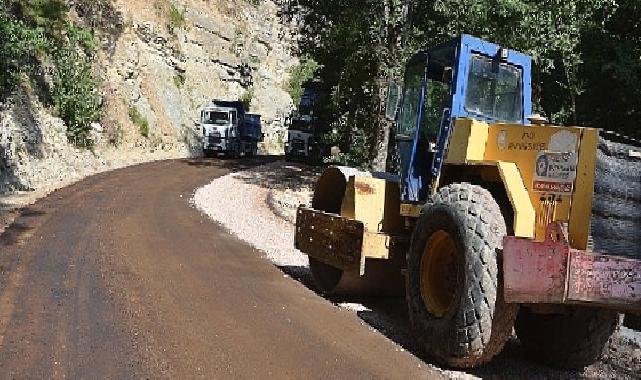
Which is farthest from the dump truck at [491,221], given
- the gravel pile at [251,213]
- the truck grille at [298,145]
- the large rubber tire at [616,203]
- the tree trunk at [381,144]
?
the truck grille at [298,145]

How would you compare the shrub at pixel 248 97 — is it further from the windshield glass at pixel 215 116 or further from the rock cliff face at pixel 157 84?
the windshield glass at pixel 215 116

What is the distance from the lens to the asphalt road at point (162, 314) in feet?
18.0

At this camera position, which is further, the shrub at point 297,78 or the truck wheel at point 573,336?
the shrub at point 297,78

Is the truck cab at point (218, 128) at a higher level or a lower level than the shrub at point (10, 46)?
lower

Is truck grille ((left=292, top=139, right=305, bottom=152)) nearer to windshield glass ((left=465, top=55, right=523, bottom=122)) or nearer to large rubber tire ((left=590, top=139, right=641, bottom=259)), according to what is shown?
windshield glass ((left=465, top=55, right=523, bottom=122))

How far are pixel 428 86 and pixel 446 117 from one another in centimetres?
72

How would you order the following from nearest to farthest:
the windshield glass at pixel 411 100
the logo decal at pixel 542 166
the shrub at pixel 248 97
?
the logo decal at pixel 542 166
the windshield glass at pixel 411 100
the shrub at pixel 248 97

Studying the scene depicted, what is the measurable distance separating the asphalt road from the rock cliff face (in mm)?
8123

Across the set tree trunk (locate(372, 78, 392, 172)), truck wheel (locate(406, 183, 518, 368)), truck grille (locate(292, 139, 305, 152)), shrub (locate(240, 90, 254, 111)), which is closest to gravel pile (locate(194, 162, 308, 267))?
tree trunk (locate(372, 78, 392, 172))

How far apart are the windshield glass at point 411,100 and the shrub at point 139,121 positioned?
27470 millimetres

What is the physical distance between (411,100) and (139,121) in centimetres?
2813

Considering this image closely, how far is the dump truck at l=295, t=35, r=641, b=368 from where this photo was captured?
5.33m

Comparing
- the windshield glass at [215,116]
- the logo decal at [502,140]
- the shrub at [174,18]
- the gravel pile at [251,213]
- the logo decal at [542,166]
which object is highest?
the shrub at [174,18]

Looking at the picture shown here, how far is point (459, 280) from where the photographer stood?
582 centimetres
